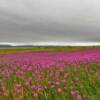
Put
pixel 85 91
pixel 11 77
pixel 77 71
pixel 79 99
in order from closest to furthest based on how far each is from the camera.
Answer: pixel 79 99 < pixel 85 91 < pixel 11 77 < pixel 77 71

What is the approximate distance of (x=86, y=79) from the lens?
5633 mm

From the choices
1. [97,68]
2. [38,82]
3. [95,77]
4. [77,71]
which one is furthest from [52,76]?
[97,68]

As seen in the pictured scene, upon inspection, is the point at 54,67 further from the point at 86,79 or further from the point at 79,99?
the point at 79,99

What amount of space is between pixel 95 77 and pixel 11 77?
6.98ft

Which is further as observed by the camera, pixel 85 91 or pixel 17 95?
pixel 85 91

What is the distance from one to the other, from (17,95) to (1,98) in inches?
12.2

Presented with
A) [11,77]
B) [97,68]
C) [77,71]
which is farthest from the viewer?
[97,68]

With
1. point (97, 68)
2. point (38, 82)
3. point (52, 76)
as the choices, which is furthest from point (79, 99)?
point (97, 68)

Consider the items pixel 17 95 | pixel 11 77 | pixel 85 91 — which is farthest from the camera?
pixel 11 77

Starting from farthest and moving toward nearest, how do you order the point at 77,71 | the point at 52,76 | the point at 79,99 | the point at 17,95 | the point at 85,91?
the point at 77,71 → the point at 52,76 → the point at 85,91 → the point at 17,95 → the point at 79,99

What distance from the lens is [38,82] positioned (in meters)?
4.78

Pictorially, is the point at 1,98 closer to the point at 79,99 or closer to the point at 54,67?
the point at 79,99

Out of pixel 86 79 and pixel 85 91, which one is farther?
pixel 86 79

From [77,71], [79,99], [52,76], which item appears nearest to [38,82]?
[52,76]
